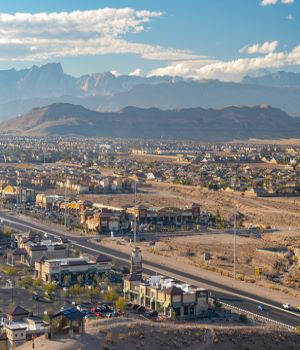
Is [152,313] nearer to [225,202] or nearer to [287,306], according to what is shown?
[287,306]

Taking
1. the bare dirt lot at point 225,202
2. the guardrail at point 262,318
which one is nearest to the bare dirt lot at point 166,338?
the guardrail at point 262,318

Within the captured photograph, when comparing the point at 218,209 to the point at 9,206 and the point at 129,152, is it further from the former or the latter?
the point at 129,152

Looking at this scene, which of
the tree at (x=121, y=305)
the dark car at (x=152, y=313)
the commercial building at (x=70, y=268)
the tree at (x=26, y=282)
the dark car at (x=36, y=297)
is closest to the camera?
the dark car at (x=152, y=313)

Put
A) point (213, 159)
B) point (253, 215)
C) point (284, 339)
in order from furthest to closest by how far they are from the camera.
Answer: point (213, 159) < point (253, 215) < point (284, 339)

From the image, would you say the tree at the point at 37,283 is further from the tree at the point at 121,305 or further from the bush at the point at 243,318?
the bush at the point at 243,318

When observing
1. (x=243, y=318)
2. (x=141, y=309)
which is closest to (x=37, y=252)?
(x=141, y=309)

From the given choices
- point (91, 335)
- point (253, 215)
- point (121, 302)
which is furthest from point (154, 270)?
point (253, 215)
